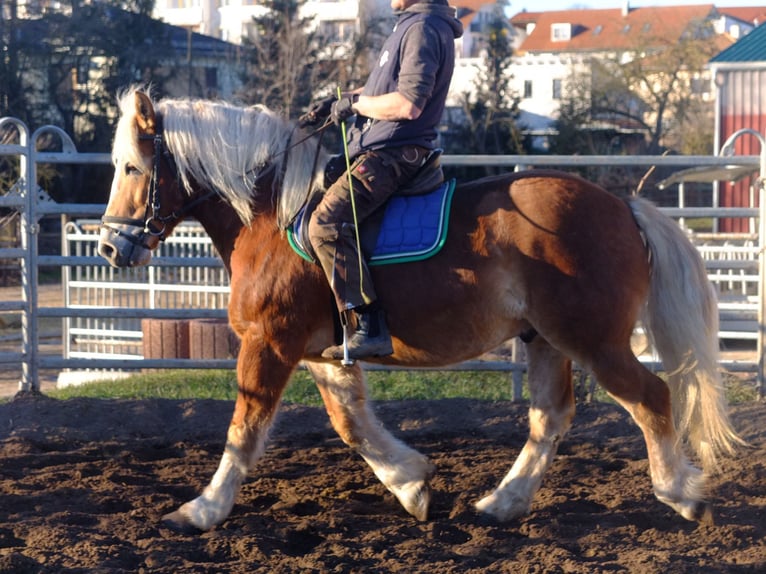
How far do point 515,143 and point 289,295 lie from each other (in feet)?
81.0

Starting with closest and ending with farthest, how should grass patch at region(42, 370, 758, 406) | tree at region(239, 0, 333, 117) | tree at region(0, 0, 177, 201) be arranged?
grass patch at region(42, 370, 758, 406)
tree at region(239, 0, 333, 117)
tree at region(0, 0, 177, 201)

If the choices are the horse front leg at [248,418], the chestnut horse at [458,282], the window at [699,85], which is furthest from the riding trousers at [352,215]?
the window at [699,85]

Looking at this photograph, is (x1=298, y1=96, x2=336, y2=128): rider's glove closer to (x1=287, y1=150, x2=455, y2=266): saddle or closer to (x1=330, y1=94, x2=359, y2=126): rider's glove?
(x1=330, y1=94, x2=359, y2=126): rider's glove

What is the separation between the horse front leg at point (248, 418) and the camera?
15.4ft

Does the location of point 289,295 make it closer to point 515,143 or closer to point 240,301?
point 240,301

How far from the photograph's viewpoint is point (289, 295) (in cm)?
476

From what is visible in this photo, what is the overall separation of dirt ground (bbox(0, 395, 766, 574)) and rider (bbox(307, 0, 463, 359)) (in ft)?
2.99

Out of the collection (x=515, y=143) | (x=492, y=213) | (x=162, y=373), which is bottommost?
(x=162, y=373)

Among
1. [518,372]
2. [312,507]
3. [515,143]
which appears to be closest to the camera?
[312,507]

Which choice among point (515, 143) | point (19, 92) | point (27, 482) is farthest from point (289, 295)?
point (19, 92)

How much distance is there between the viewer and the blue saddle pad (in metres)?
4.73

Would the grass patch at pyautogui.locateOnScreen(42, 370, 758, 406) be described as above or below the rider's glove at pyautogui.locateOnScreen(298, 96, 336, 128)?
below

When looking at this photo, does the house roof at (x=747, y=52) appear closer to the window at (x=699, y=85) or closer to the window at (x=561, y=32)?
the window at (x=699, y=85)

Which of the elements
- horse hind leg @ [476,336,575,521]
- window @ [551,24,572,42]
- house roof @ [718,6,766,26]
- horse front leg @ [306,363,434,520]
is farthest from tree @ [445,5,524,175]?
house roof @ [718,6,766,26]
